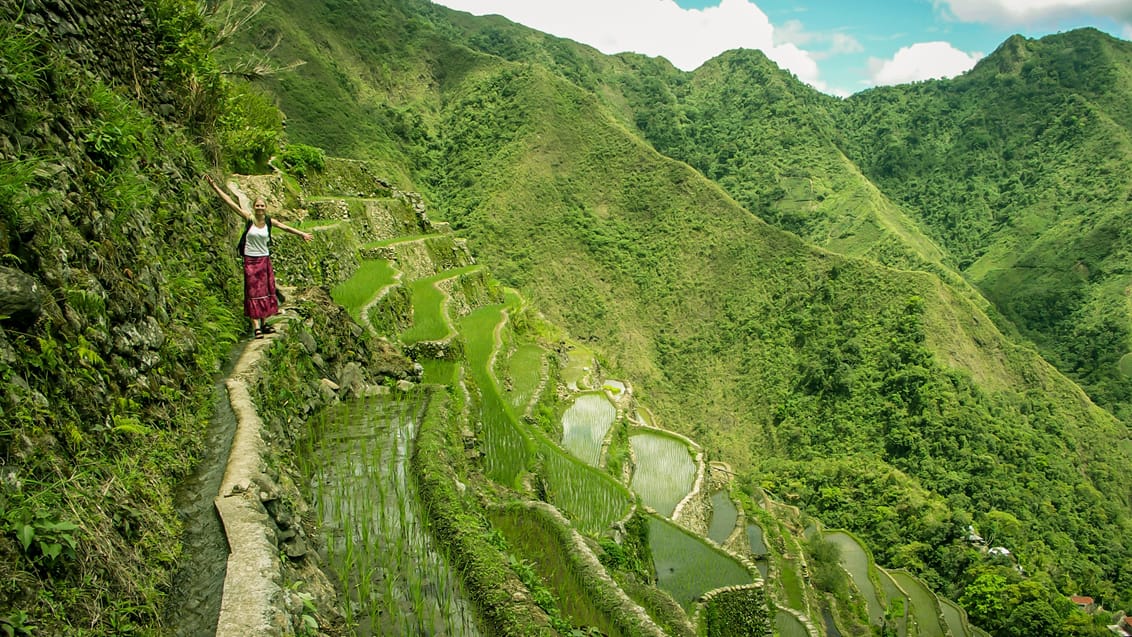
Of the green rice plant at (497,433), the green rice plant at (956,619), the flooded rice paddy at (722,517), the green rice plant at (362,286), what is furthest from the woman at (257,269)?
the green rice plant at (956,619)

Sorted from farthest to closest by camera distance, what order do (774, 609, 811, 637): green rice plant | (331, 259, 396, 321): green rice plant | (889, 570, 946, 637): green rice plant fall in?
1. (889, 570, 946, 637): green rice plant
2. (774, 609, 811, 637): green rice plant
3. (331, 259, 396, 321): green rice plant

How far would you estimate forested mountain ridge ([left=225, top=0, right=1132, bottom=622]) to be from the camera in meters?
39.6

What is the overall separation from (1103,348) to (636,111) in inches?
2967

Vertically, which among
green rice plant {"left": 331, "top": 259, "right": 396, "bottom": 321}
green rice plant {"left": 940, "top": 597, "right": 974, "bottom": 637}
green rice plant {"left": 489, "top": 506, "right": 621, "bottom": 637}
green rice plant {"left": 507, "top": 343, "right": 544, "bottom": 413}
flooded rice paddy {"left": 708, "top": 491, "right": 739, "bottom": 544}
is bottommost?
green rice plant {"left": 940, "top": 597, "right": 974, "bottom": 637}

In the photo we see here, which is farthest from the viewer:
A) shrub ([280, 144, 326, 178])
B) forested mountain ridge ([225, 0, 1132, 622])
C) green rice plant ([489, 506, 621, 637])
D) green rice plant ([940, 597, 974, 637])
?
forested mountain ridge ([225, 0, 1132, 622])

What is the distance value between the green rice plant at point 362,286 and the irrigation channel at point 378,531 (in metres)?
4.71

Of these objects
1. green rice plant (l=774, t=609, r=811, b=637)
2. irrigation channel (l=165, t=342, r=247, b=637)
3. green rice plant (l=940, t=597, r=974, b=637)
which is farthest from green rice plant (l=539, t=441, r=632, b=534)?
green rice plant (l=940, t=597, r=974, b=637)

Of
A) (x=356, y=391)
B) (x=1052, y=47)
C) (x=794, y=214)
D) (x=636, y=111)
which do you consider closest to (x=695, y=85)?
(x=636, y=111)

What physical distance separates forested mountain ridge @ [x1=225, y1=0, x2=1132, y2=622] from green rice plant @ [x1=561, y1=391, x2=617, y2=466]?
20201 mm

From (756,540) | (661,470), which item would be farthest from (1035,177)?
(661,470)

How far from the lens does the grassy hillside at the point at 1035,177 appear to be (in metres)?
77.7

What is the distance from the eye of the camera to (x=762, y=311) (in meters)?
56.6

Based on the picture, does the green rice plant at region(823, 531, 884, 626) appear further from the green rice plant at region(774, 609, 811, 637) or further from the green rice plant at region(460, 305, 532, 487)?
the green rice plant at region(460, 305, 532, 487)

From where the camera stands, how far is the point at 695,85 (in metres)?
134
